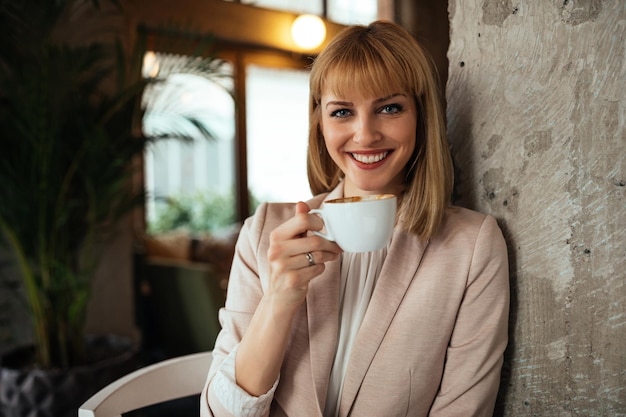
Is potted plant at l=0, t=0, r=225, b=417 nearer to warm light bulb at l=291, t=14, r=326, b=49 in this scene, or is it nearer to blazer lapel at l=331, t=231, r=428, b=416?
blazer lapel at l=331, t=231, r=428, b=416

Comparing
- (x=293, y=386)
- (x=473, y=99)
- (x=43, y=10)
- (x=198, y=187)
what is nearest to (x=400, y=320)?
(x=293, y=386)

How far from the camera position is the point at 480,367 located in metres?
1.09

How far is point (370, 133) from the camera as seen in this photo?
1.13 m

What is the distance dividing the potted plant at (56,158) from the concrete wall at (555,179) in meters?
1.71

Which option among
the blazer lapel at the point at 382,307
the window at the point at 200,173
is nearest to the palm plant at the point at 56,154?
Result: the blazer lapel at the point at 382,307

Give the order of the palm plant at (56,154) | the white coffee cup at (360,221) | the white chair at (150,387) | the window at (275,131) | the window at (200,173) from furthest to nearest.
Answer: the window at (275,131)
the window at (200,173)
the palm plant at (56,154)
the white chair at (150,387)
the white coffee cup at (360,221)

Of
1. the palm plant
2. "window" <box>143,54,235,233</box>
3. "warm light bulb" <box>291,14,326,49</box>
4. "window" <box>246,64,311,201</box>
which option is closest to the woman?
the palm plant

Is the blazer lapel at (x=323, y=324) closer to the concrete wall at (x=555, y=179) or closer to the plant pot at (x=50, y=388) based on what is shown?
the concrete wall at (x=555, y=179)

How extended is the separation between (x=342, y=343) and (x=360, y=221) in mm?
411

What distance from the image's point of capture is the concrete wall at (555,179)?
0.96 meters

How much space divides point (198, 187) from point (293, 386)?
5463mm

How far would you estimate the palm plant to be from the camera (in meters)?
2.36

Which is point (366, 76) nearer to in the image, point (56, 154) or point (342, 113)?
point (342, 113)

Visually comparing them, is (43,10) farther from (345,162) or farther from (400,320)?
(400,320)
